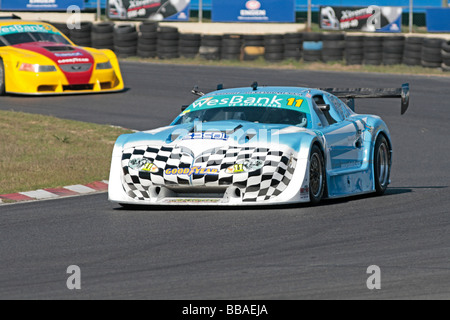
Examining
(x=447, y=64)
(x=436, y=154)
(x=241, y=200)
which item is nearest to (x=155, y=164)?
(x=241, y=200)

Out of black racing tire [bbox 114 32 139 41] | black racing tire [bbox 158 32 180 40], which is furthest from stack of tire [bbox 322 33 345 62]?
black racing tire [bbox 114 32 139 41]

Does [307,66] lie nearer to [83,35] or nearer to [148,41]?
[148,41]

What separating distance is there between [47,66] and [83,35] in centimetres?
885

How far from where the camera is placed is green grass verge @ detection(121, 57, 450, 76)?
86.6 feet

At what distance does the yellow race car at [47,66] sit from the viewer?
67.2 ft

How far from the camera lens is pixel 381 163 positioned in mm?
11031

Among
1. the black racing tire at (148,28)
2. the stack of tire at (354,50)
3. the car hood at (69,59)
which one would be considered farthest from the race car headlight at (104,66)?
the stack of tire at (354,50)

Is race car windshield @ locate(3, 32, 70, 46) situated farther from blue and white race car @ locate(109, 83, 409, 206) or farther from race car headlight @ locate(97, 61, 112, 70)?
blue and white race car @ locate(109, 83, 409, 206)

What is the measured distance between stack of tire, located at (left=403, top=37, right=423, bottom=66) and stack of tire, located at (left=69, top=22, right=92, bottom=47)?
895cm

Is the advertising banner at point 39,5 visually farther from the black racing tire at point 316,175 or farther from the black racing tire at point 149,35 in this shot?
the black racing tire at point 316,175

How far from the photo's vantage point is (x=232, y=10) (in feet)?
106

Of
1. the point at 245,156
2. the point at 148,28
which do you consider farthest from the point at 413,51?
the point at 245,156

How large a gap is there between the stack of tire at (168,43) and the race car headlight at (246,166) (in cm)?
2012
